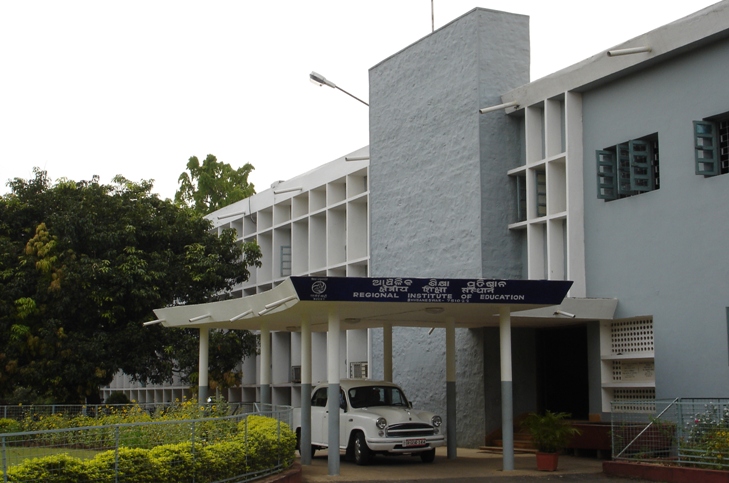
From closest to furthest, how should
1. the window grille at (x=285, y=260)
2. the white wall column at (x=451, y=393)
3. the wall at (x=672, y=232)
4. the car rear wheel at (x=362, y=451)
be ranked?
the wall at (x=672, y=232)
the car rear wheel at (x=362, y=451)
the white wall column at (x=451, y=393)
the window grille at (x=285, y=260)

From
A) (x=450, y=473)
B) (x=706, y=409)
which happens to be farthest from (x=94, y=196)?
(x=706, y=409)

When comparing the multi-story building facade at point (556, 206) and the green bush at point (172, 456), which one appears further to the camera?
the multi-story building facade at point (556, 206)

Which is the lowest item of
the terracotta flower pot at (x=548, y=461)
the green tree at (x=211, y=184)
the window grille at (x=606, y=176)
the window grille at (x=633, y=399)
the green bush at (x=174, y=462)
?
the terracotta flower pot at (x=548, y=461)

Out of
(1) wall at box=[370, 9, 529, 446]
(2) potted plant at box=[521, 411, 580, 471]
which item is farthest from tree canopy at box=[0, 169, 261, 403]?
(2) potted plant at box=[521, 411, 580, 471]

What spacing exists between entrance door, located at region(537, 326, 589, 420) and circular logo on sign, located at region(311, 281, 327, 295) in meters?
8.97

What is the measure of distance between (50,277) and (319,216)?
355 inches

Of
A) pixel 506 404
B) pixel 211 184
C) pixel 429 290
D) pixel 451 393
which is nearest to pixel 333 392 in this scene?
pixel 429 290

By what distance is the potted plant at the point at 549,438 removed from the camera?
18.9 meters

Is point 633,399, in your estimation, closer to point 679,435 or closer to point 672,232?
point 672,232

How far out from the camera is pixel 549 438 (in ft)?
62.1

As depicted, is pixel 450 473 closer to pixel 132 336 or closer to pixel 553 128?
pixel 553 128

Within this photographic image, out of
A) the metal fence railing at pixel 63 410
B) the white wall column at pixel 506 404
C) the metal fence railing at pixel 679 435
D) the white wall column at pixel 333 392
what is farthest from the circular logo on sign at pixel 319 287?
the metal fence railing at pixel 63 410

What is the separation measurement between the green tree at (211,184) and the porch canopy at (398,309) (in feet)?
138

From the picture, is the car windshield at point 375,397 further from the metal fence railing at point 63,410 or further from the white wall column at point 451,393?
the metal fence railing at point 63,410
